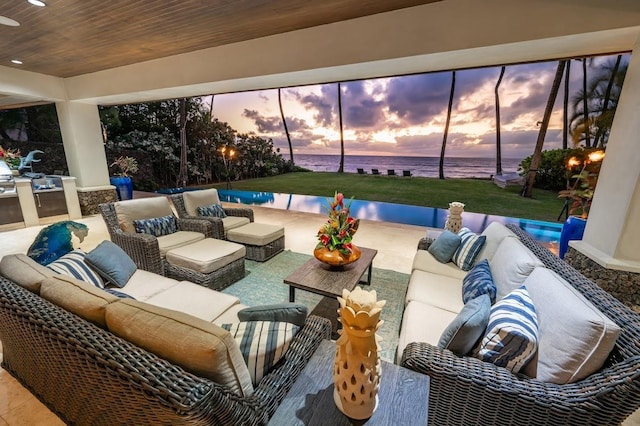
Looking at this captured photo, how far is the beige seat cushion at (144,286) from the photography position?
6.35ft

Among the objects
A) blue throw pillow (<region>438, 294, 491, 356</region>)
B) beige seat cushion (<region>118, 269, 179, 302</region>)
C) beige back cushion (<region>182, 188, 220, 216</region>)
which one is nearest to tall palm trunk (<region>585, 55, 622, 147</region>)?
blue throw pillow (<region>438, 294, 491, 356</region>)

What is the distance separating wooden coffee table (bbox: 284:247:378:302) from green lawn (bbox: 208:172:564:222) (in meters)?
6.70

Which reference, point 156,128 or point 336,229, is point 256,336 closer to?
point 336,229

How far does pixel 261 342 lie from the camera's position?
1155 millimetres

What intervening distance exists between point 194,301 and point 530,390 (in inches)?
75.7

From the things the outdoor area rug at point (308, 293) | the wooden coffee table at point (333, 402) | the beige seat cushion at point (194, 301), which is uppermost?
the wooden coffee table at point (333, 402)

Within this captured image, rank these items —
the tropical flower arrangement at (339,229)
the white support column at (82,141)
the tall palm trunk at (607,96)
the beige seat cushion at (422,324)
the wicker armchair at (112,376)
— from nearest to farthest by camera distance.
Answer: the wicker armchair at (112,376), the beige seat cushion at (422,324), the tropical flower arrangement at (339,229), the tall palm trunk at (607,96), the white support column at (82,141)

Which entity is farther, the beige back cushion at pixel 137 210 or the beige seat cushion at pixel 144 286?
the beige back cushion at pixel 137 210

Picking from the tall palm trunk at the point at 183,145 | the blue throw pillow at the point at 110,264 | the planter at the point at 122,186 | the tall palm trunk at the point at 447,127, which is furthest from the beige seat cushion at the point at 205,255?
the tall palm trunk at the point at 447,127

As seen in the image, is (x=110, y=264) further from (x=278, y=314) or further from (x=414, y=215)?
(x=414, y=215)

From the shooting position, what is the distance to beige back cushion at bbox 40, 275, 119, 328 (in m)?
1.09

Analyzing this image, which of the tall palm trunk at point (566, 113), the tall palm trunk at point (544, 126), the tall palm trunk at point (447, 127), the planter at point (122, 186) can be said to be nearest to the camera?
the tall palm trunk at point (544, 126)

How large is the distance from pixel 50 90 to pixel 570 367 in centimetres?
830

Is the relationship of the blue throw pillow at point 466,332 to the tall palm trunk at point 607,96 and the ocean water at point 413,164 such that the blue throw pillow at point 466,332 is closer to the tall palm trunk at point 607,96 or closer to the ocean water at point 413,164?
the tall palm trunk at point 607,96
